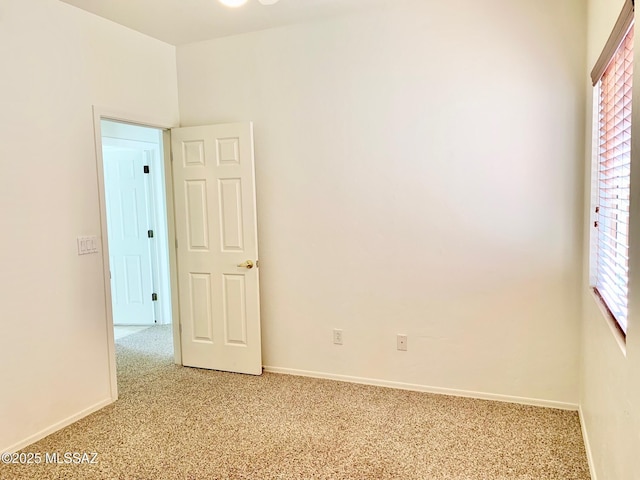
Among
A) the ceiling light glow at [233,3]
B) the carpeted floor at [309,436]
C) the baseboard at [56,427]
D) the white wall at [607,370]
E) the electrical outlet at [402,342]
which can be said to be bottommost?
the carpeted floor at [309,436]

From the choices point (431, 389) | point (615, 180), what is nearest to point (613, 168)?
point (615, 180)

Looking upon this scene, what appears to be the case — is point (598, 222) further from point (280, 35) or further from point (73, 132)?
point (73, 132)

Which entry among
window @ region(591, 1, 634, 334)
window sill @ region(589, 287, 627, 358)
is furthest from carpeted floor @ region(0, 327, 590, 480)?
window @ region(591, 1, 634, 334)

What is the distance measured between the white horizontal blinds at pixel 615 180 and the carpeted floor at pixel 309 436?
955 millimetres

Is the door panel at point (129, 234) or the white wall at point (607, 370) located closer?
the white wall at point (607, 370)

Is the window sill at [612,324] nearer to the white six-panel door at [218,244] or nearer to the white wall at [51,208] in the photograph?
the white six-panel door at [218,244]

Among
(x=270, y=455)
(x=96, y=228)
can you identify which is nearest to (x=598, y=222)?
(x=270, y=455)

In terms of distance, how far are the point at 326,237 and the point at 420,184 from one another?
799 mm

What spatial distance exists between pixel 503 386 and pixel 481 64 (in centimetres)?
213

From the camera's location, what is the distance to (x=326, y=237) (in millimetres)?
3340

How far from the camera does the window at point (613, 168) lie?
5.63ft

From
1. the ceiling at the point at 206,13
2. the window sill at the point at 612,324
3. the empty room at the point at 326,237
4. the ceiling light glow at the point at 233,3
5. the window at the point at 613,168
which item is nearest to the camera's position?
the window sill at the point at 612,324

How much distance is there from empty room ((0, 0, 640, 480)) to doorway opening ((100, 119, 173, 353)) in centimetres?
138

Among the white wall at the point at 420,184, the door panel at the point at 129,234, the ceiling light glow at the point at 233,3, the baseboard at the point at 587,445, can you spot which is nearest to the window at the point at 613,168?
the white wall at the point at 420,184
